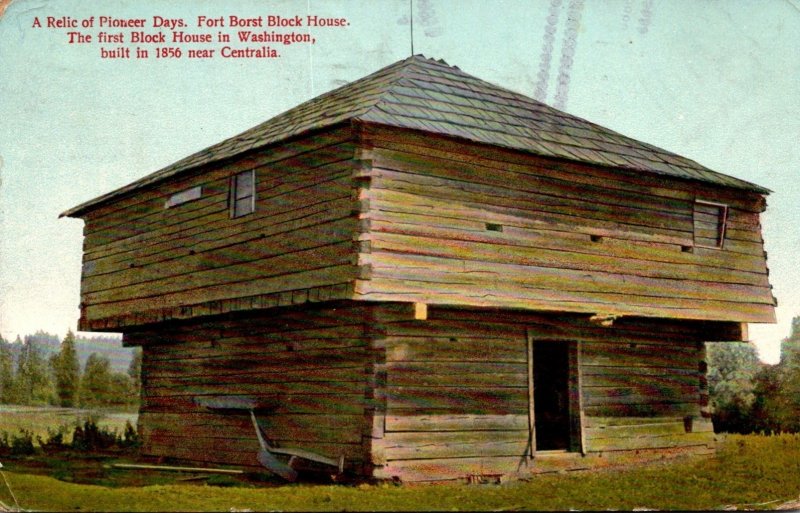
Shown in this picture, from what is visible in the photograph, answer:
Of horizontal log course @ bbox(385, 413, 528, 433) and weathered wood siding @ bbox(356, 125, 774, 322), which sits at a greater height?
weathered wood siding @ bbox(356, 125, 774, 322)

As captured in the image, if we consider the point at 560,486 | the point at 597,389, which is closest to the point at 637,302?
the point at 597,389

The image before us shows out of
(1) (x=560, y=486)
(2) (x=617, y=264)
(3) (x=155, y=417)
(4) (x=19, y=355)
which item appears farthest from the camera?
(4) (x=19, y=355)

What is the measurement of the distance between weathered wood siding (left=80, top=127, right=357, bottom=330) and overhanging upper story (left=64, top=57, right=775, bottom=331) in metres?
0.03

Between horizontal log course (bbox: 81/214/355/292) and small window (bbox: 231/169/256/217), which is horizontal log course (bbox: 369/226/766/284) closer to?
horizontal log course (bbox: 81/214/355/292)

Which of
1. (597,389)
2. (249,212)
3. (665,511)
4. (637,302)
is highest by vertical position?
(249,212)

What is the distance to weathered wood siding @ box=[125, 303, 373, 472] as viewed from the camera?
498 inches

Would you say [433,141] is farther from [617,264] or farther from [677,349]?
[677,349]

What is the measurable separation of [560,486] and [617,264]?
12.9 ft

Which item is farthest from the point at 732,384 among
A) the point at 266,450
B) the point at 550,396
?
the point at 266,450

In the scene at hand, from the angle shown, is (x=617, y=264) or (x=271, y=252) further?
(x=617, y=264)

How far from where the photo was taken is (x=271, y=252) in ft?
43.2

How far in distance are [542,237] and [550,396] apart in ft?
17.0

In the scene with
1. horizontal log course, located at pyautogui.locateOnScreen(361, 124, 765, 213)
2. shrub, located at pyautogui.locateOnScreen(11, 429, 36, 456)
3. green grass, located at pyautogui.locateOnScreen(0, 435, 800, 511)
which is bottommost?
green grass, located at pyautogui.locateOnScreen(0, 435, 800, 511)

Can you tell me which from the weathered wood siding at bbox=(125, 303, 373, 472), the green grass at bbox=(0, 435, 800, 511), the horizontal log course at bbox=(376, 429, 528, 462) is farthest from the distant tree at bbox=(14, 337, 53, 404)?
the horizontal log course at bbox=(376, 429, 528, 462)
